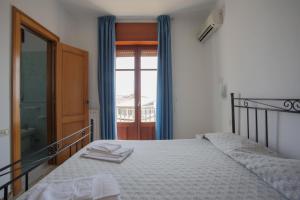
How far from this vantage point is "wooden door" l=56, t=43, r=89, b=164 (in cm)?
303

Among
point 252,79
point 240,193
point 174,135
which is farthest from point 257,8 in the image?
point 174,135

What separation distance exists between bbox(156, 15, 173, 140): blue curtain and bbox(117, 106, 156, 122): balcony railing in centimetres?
33

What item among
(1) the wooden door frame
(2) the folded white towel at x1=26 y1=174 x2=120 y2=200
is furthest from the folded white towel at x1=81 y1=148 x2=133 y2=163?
(1) the wooden door frame

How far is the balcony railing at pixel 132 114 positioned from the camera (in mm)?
3775

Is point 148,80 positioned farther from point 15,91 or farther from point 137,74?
point 15,91

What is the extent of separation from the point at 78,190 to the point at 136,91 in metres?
2.83

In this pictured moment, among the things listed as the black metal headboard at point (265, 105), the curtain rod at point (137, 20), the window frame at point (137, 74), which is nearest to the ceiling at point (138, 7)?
the curtain rod at point (137, 20)

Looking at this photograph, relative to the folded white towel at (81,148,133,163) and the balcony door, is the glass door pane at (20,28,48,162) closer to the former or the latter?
the balcony door

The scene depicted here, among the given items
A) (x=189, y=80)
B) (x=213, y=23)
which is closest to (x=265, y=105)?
(x=213, y=23)

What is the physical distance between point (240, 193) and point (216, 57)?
2.54 metres

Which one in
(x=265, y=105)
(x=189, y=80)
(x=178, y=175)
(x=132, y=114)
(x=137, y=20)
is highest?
(x=137, y=20)

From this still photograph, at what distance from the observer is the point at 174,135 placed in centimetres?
359

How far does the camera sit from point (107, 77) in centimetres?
344

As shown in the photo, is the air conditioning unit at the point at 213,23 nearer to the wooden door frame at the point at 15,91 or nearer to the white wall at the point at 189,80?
the white wall at the point at 189,80
